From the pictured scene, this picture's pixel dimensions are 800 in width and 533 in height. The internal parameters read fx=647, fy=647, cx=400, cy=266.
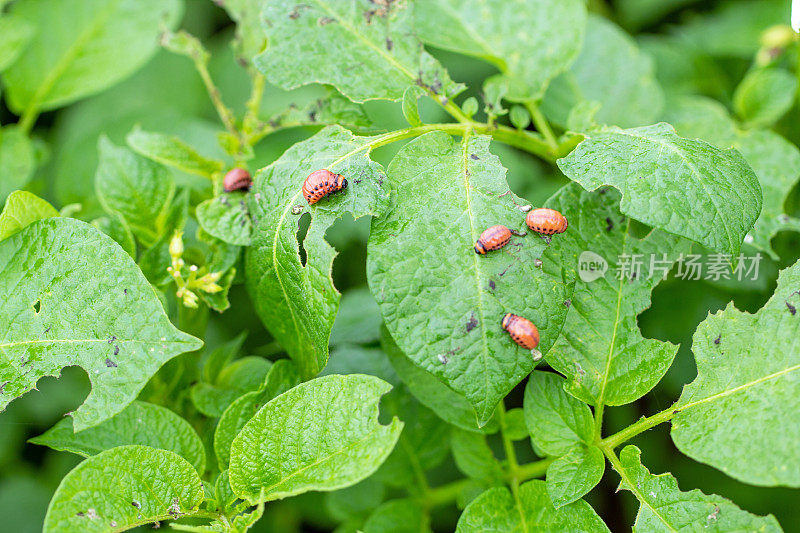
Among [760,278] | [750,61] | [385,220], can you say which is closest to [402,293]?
[385,220]

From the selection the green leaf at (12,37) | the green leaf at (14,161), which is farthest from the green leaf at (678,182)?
the green leaf at (12,37)

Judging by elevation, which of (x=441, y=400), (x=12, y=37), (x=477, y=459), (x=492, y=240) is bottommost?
(x=477, y=459)

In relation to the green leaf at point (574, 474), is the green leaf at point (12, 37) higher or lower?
higher

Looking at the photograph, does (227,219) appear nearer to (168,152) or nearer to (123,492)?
(168,152)

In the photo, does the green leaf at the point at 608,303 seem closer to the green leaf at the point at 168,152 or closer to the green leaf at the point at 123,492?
the green leaf at the point at 123,492

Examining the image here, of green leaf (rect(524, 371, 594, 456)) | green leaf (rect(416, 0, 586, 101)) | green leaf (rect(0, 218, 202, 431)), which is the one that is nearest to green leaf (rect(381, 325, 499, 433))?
green leaf (rect(524, 371, 594, 456))

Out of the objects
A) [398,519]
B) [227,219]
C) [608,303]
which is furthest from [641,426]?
[227,219]
